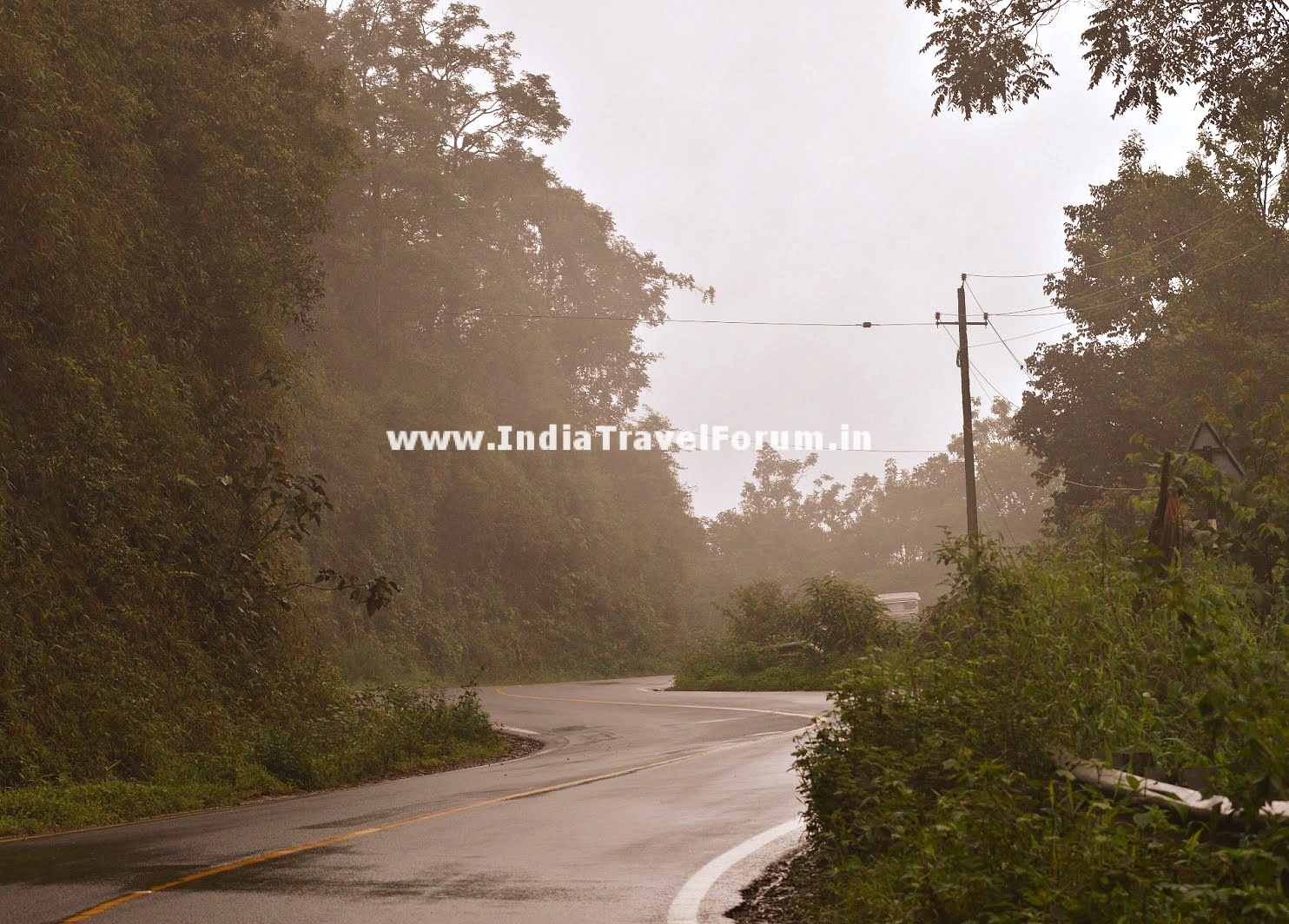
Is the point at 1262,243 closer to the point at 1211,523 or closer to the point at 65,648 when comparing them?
A: the point at 1211,523

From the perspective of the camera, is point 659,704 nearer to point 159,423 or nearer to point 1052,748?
point 159,423

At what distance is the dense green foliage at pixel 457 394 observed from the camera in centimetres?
4616

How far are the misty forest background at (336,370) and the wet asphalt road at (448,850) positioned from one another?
11.3ft

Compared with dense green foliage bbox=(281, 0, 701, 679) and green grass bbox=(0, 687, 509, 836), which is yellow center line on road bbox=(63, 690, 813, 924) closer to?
green grass bbox=(0, 687, 509, 836)

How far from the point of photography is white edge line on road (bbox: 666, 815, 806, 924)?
22.7 ft

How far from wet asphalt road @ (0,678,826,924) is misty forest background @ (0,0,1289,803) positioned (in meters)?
3.45

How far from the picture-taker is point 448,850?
917 centimetres

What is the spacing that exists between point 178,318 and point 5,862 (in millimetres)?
13097

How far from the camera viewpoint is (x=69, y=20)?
1838 centimetres

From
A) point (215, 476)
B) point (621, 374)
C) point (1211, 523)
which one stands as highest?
point (621, 374)

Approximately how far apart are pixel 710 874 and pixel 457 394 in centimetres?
4529

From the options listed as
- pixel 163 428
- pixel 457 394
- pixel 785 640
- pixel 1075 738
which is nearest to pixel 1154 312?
pixel 785 640

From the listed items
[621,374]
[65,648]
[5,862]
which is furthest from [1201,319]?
[621,374]

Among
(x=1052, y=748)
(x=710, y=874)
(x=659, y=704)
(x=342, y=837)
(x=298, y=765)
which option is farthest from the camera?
(x=659, y=704)
